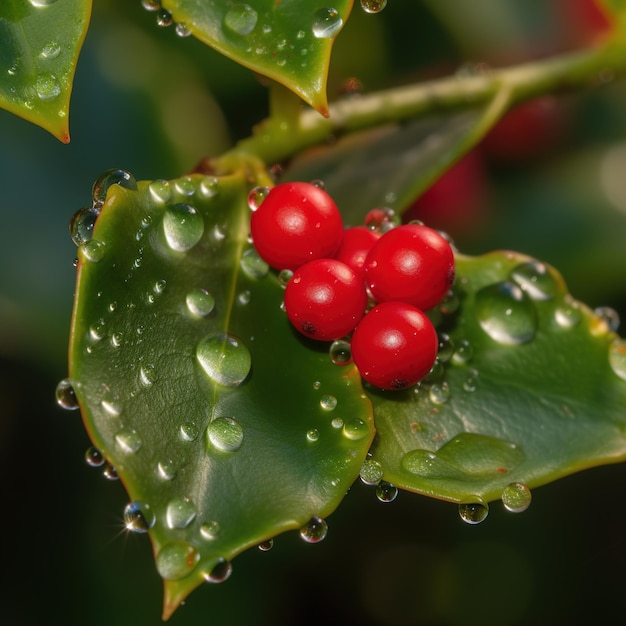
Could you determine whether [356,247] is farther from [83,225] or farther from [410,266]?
[83,225]

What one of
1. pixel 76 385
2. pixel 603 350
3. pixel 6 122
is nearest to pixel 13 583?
pixel 6 122

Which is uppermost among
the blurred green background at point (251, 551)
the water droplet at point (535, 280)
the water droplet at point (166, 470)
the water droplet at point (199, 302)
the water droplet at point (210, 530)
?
the water droplet at point (535, 280)

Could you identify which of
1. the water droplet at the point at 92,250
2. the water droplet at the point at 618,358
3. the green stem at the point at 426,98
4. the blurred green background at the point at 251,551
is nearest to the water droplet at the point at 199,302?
the water droplet at the point at 92,250

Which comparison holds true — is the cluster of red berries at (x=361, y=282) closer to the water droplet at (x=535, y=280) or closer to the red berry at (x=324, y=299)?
the red berry at (x=324, y=299)

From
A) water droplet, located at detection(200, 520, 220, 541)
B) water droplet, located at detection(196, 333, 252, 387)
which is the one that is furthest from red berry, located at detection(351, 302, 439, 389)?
water droplet, located at detection(200, 520, 220, 541)

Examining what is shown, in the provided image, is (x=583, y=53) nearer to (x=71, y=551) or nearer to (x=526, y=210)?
(x=526, y=210)

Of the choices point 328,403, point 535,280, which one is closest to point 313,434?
point 328,403

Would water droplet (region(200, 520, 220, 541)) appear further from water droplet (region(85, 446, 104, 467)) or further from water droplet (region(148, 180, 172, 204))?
water droplet (region(148, 180, 172, 204))
